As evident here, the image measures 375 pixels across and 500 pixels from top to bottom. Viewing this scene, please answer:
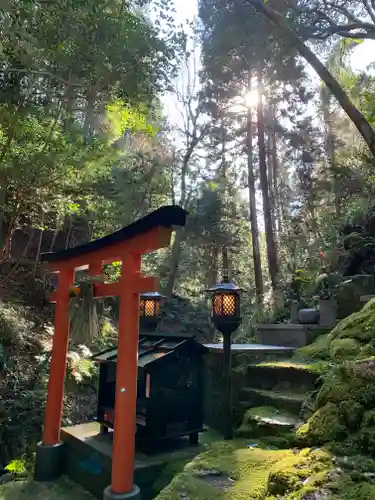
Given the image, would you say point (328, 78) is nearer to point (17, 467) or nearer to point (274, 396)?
point (274, 396)

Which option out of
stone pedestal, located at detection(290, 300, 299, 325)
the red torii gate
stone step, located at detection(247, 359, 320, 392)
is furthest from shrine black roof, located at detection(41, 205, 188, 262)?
stone pedestal, located at detection(290, 300, 299, 325)

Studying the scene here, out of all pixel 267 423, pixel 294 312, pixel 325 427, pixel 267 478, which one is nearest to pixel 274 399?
pixel 267 423

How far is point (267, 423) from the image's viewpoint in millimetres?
3717

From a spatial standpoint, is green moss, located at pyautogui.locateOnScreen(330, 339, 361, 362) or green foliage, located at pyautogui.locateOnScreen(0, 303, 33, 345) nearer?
green moss, located at pyautogui.locateOnScreen(330, 339, 361, 362)

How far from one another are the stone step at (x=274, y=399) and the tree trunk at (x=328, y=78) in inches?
135

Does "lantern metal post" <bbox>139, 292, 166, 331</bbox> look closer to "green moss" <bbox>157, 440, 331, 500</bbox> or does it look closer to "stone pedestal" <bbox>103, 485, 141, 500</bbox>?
"stone pedestal" <bbox>103, 485, 141, 500</bbox>

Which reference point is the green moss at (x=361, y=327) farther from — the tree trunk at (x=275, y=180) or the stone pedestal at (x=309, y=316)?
the tree trunk at (x=275, y=180)

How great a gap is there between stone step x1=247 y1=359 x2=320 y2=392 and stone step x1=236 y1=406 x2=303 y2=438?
0.49 metres

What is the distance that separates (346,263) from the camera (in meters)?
7.50

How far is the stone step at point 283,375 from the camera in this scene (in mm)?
4367

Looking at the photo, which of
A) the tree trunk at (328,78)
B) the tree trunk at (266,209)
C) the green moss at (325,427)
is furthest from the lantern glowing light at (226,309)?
the tree trunk at (266,209)

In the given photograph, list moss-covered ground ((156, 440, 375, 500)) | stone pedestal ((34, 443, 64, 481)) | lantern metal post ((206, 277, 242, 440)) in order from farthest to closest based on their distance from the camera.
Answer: stone pedestal ((34, 443, 64, 481))
lantern metal post ((206, 277, 242, 440))
moss-covered ground ((156, 440, 375, 500))

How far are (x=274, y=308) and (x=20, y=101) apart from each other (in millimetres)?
6413

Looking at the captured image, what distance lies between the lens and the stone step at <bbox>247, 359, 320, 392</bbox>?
14.3 ft
